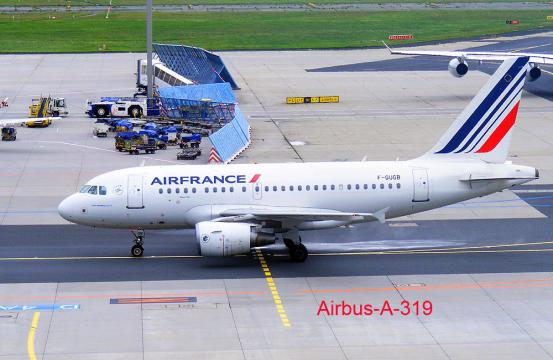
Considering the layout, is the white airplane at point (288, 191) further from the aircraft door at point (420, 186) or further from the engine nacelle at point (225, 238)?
the engine nacelle at point (225, 238)

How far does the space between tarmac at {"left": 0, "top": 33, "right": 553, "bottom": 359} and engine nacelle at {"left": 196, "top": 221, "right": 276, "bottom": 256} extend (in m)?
1.04

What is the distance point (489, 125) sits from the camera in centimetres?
4747

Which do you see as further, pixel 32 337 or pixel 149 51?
pixel 149 51

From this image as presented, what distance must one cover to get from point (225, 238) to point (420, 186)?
8735 millimetres

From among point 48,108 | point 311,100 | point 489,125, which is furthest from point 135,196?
point 311,100

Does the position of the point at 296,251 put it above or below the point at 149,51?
above

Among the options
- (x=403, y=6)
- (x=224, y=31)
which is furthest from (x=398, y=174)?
(x=403, y=6)

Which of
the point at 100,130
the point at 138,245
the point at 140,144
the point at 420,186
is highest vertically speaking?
the point at 420,186

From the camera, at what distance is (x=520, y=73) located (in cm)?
4731

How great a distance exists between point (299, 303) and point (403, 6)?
13978cm

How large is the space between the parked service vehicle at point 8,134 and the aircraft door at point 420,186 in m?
36.0

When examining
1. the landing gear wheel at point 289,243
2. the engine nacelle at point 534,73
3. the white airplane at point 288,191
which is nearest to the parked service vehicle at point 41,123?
the white airplane at point 288,191

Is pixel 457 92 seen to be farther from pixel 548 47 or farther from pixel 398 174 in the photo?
pixel 398 174

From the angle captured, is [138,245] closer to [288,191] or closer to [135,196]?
[135,196]
